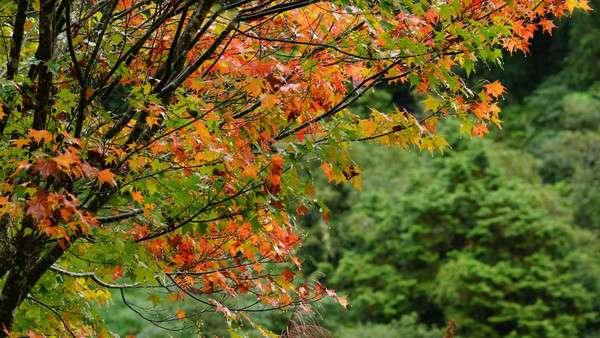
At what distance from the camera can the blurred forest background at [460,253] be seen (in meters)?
14.7

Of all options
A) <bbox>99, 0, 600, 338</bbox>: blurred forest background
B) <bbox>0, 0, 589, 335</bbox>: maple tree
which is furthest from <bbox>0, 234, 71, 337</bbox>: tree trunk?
<bbox>99, 0, 600, 338</bbox>: blurred forest background

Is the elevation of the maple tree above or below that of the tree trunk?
above

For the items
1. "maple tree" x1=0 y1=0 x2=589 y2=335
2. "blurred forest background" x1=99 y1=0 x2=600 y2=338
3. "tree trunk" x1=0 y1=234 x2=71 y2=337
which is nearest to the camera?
"maple tree" x1=0 y1=0 x2=589 y2=335

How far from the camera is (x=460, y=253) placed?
51.4 feet

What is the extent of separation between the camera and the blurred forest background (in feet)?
48.2

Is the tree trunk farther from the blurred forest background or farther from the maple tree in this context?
the blurred forest background


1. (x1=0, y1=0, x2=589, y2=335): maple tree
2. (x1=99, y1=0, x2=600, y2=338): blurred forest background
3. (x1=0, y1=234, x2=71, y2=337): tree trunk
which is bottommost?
(x1=99, y1=0, x2=600, y2=338): blurred forest background

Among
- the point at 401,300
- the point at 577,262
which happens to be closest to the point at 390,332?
the point at 401,300

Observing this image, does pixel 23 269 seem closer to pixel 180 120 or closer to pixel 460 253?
pixel 180 120

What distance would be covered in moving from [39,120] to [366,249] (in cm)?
1548

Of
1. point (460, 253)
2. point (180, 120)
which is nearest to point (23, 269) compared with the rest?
point (180, 120)

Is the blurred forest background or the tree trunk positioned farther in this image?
the blurred forest background

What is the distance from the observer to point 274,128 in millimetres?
3207

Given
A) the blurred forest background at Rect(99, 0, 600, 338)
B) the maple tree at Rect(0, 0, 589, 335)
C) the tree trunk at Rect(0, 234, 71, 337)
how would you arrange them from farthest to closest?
the blurred forest background at Rect(99, 0, 600, 338)
the tree trunk at Rect(0, 234, 71, 337)
the maple tree at Rect(0, 0, 589, 335)
